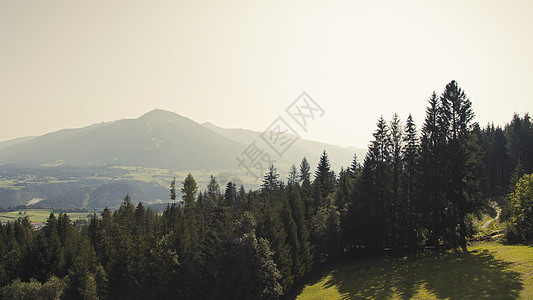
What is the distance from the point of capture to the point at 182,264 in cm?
5038

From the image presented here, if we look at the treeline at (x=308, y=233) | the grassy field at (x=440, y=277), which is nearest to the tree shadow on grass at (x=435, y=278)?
the grassy field at (x=440, y=277)

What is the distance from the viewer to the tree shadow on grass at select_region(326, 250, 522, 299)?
97.1ft

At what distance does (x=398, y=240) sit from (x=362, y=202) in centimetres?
797

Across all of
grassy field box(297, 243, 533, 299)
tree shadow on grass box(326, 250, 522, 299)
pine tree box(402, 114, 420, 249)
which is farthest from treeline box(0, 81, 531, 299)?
tree shadow on grass box(326, 250, 522, 299)

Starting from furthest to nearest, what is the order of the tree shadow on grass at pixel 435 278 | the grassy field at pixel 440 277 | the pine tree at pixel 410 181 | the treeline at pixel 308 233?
the pine tree at pixel 410 181 → the treeline at pixel 308 233 → the tree shadow on grass at pixel 435 278 → the grassy field at pixel 440 277

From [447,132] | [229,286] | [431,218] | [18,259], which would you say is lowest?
[18,259]

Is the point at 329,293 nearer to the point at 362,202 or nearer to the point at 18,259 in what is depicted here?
the point at 362,202

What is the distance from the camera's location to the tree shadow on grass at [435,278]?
2959cm

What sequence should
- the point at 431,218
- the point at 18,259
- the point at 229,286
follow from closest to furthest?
the point at 229,286 → the point at 431,218 → the point at 18,259

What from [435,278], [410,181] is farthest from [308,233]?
[435,278]

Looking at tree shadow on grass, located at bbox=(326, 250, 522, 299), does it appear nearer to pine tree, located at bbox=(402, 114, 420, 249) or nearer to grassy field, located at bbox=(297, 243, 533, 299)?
grassy field, located at bbox=(297, 243, 533, 299)

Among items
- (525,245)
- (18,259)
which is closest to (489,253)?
(525,245)

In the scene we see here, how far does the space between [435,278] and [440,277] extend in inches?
Result: 21.2

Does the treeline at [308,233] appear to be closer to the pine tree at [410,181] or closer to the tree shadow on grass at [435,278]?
the pine tree at [410,181]
